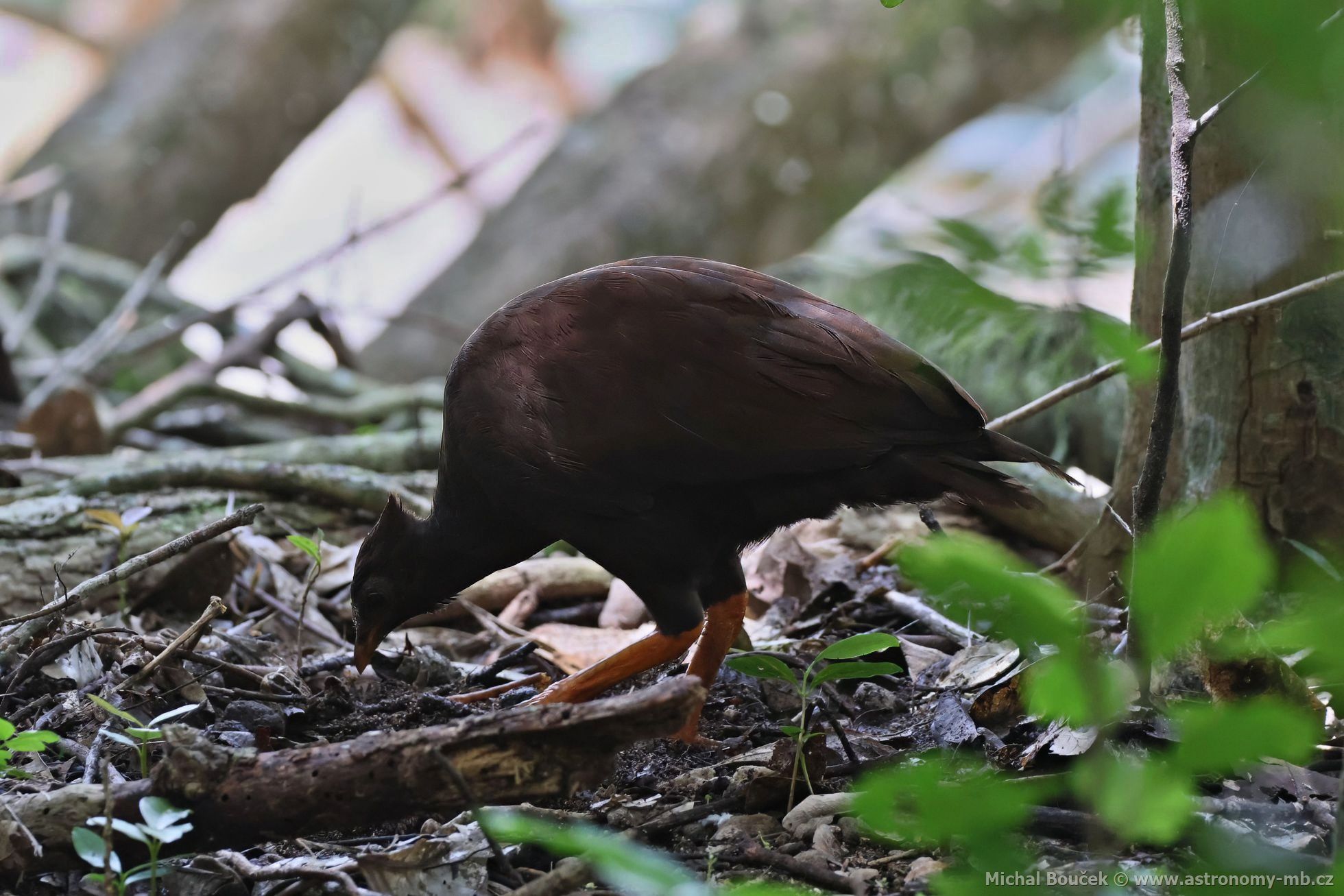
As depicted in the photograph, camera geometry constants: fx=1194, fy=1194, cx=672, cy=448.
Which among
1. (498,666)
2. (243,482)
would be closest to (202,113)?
(243,482)

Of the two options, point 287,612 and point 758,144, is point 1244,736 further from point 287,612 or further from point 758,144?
point 758,144

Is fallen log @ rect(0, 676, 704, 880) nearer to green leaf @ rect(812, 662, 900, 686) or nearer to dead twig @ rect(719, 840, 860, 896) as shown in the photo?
dead twig @ rect(719, 840, 860, 896)

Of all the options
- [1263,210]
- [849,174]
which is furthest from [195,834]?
[849,174]

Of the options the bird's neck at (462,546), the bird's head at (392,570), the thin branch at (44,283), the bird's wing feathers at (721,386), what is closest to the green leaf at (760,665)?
the bird's wing feathers at (721,386)

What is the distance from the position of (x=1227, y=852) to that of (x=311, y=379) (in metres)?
7.26

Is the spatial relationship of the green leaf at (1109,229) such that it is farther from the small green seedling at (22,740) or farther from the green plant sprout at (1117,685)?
the small green seedling at (22,740)

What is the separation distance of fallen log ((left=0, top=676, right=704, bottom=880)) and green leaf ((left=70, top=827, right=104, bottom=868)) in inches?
6.5

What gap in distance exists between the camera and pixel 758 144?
10961 mm

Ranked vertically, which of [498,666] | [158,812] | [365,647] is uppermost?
[158,812]

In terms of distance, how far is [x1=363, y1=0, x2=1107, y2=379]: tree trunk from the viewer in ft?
35.4

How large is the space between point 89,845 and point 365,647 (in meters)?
1.65

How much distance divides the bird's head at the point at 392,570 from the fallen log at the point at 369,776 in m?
1.48

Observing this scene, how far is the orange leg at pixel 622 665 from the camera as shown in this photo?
3.42 meters

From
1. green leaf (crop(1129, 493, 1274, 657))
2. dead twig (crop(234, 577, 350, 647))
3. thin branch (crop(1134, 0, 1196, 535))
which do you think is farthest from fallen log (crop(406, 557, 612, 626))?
green leaf (crop(1129, 493, 1274, 657))
